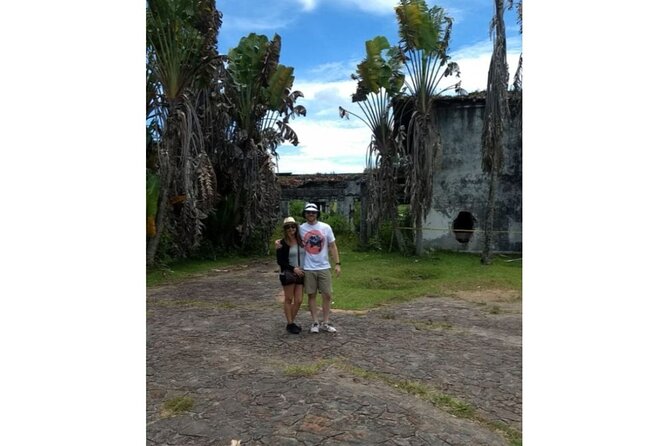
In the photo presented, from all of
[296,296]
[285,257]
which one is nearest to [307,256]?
[285,257]

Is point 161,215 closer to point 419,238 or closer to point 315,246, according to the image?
point 315,246

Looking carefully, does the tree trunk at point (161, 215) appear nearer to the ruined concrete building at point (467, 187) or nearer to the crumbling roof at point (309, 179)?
the ruined concrete building at point (467, 187)

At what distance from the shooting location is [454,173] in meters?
13.8

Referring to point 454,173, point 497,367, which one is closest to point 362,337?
point 497,367

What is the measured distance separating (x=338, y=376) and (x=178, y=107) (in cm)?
769

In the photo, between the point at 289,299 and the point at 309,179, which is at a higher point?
the point at 309,179

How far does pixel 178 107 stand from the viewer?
9.95 m

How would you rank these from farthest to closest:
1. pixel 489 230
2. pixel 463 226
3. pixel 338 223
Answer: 1. pixel 338 223
2. pixel 463 226
3. pixel 489 230

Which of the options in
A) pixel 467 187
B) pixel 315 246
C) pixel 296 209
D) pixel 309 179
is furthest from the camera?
pixel 309 179

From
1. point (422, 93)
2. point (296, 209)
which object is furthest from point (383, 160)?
point (296, 209)

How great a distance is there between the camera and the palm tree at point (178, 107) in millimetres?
9320

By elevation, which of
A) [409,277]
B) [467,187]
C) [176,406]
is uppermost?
[467,187]

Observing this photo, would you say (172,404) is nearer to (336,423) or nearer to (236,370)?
(236,370)

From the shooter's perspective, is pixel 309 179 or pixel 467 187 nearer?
pixel 467 187
